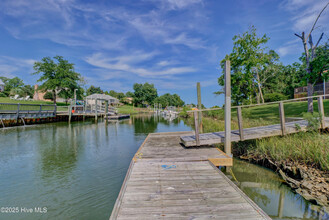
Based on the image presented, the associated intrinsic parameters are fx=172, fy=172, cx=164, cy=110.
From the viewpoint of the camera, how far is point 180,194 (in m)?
3.08

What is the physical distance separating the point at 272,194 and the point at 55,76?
41.7 metres

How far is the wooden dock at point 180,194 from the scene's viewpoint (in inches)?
98.2

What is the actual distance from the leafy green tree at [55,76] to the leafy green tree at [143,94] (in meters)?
34.0

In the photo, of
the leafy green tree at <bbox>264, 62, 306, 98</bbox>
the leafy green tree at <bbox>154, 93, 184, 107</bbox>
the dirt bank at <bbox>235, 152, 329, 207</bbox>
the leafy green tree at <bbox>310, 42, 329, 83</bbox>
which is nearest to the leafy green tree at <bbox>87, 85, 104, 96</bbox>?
the leafy green tree at <bbox>154, 93, 184, 107</bbox>

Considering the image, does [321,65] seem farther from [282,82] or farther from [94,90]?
[94,90]

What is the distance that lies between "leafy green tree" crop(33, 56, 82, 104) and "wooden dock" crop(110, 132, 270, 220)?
3700 centimetres

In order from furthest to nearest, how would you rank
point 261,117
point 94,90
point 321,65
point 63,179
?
point 94,90 < point 261,117 < point 321,65 < point 63,179

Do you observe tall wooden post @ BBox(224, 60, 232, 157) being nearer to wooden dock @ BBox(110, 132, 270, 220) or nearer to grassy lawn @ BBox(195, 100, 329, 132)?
wooden dock @ BBox(110, 132, 270, 220)

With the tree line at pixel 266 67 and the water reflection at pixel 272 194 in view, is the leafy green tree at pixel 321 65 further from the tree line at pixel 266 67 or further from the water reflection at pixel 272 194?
the water reflection at pixel 272 194

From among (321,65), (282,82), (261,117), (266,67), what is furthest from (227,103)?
(282,82)

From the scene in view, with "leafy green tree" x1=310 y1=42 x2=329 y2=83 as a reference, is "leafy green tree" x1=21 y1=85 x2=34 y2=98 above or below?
above

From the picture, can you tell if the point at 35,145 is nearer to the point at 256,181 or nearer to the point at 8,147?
the point at 8,147

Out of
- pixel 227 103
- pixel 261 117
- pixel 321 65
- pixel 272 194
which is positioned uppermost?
pixel 321 65

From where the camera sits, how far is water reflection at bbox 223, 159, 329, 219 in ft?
11.9
